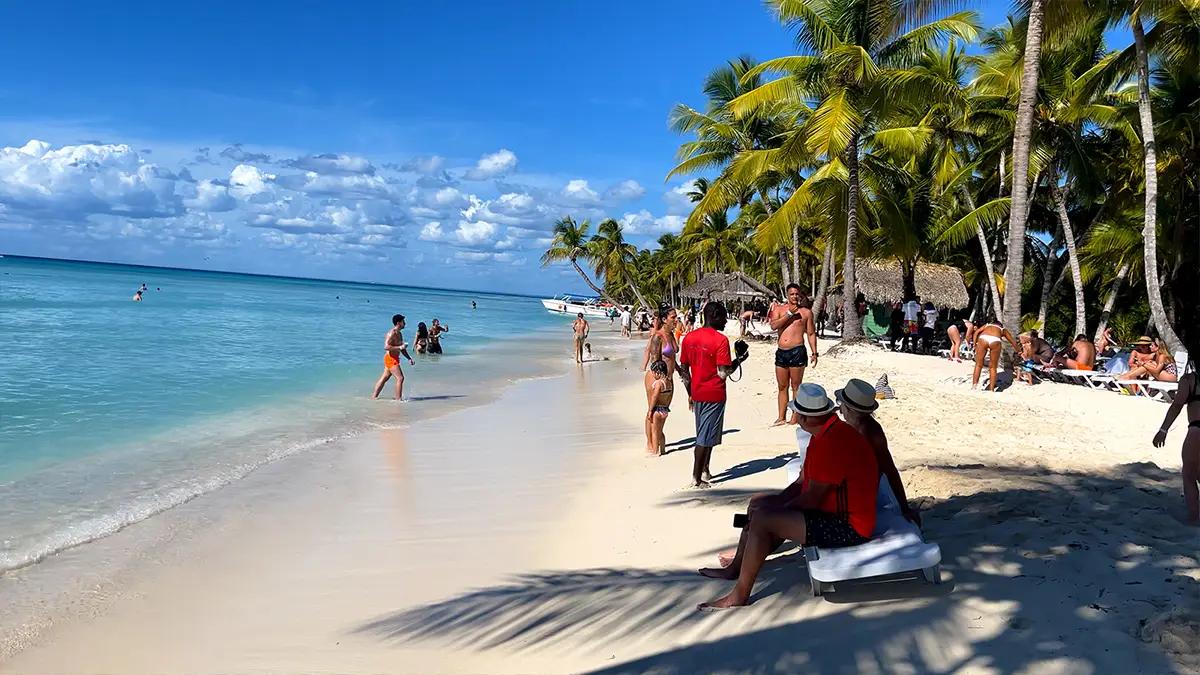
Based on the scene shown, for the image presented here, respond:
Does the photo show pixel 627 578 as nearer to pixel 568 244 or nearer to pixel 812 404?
pixel 812 404

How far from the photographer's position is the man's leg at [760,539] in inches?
137

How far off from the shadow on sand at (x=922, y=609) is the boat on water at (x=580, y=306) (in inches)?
2251

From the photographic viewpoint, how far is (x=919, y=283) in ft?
75.1

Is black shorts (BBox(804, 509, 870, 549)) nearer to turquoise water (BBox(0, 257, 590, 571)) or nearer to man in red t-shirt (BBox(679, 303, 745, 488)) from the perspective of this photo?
man in red t-shirt (BBox(679, 303, 745, 488))

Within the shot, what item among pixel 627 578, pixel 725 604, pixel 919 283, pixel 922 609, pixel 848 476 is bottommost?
pixel 627 578

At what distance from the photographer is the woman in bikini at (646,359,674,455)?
23.2ft

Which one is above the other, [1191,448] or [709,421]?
[1191,448]

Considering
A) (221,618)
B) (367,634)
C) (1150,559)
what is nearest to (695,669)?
(367,634)

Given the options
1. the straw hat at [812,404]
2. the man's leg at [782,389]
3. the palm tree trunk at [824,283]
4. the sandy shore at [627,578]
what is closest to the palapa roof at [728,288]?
the palm tree trunk at [824,283]

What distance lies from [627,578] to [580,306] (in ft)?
236

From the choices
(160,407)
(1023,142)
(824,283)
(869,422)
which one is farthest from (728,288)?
(869,422)

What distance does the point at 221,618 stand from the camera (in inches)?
162

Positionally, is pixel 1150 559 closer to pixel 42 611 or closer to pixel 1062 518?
pixel 1062 518

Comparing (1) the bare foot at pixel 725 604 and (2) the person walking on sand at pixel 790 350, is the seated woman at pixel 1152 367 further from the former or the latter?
(1) the bare foot at pixel 725 604
